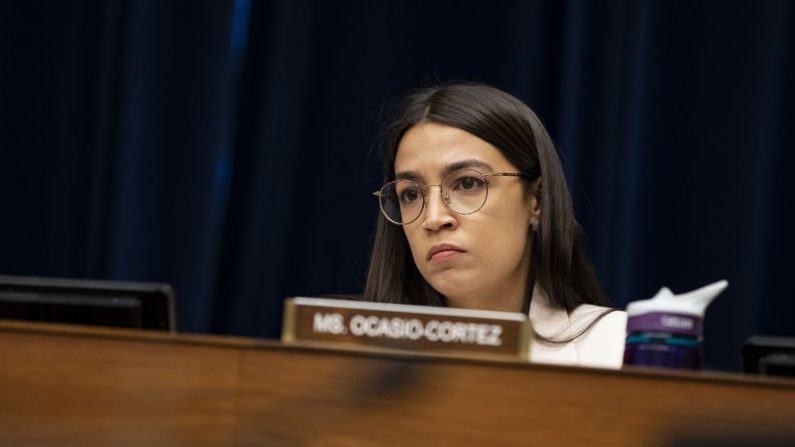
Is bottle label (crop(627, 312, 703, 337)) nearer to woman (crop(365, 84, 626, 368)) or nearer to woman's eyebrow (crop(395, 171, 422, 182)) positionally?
woman (crop(365, 84, 626, 368))

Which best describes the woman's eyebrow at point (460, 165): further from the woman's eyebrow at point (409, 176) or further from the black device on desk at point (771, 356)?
the black device on desk at point (771, 356)

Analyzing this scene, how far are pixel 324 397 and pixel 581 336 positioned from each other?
3.07 feet

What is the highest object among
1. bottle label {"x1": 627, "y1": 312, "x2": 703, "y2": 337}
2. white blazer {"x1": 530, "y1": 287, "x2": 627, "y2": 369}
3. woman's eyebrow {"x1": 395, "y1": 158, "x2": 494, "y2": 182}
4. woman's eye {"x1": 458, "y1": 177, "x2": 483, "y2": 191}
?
woman's eyebrow {"x1": 395, "y1": 158, "x2": 494, "y2": 182}

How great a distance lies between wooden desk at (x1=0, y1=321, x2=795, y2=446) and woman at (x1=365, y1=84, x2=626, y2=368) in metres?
0.83

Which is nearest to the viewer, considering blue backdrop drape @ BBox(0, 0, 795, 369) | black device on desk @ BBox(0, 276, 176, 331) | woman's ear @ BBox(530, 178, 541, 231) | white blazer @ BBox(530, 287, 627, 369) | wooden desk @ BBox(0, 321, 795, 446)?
wooden desk @ BBox(0, 321, 795, 446)

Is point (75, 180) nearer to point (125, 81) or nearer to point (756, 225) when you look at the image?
point (125, 81)

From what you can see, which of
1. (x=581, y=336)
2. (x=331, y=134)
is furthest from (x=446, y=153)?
(x=331, y=134)

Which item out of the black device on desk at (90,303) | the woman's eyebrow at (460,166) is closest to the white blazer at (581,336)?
the woman's eyebrow at (460,166)

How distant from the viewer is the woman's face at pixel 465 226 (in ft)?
5.44

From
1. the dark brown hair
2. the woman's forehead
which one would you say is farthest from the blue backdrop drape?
the woman's forehead

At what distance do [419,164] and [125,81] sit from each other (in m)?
1.14

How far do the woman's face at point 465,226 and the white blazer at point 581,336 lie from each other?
0.10 metres

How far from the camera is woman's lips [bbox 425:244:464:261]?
165 cm

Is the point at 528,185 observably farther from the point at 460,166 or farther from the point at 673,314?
the point at 673,314
